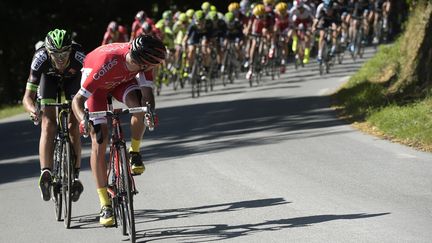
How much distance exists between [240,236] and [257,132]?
7841 millimetres

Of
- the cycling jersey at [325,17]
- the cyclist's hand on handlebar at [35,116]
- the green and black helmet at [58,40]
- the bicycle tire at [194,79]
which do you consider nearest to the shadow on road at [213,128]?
the bicycle tire at [194,79]

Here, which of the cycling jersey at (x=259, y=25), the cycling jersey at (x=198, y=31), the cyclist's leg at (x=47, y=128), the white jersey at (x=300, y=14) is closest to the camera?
the cyclist's leg at (x=47, y=128)

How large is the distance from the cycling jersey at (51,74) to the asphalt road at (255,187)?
125 cm

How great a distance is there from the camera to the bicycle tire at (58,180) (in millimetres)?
9845

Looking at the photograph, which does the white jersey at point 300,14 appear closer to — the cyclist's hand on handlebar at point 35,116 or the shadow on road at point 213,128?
the shadow on road at point 213,128

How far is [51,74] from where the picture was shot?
10008 mm

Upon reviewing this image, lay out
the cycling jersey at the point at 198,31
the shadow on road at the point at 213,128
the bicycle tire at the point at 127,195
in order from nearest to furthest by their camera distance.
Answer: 1. the bicycle tire at the point at 127,195
2. the shadow on road at the point at 213,128
3. the cycling jersey at the point at 198,31

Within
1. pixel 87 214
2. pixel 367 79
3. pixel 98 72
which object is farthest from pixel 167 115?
pixel 98 72

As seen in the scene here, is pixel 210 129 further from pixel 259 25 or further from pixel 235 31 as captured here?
pixel 235 31

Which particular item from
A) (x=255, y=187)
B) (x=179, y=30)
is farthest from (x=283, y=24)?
(x=255, y=187)

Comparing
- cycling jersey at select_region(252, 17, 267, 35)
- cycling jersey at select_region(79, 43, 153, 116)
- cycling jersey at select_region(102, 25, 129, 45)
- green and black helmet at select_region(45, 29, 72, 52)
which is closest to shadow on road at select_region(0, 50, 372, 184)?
cycling jersey at select_region(252, 17, 267, 35)

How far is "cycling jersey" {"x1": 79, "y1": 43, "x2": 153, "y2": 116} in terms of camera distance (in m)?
8.79

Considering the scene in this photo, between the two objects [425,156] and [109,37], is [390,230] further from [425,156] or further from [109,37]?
[109,37]

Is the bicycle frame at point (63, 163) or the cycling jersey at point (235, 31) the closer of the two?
the bicycle frame at point (63, 163)
